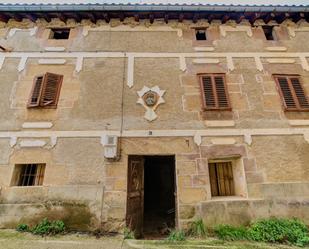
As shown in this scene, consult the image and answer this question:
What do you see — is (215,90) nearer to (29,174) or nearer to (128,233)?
(128,233)

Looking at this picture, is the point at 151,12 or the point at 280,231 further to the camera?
the point at 151,12

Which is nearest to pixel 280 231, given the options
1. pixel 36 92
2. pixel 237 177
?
pixel 237 177

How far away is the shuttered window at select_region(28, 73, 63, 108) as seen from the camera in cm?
601

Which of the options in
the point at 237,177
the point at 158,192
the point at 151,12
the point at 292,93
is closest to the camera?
the point at 237,177

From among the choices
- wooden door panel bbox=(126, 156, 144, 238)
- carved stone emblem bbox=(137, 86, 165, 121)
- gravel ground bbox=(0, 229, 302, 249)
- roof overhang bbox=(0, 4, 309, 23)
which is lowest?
gravel ground bbox=(0, 229, 302, 249)

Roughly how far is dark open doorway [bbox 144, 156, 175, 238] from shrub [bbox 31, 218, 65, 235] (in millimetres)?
2867

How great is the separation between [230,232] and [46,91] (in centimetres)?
680

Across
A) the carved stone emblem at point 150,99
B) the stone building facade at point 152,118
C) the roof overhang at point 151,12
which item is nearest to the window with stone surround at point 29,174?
the stone building facade at point 152,118

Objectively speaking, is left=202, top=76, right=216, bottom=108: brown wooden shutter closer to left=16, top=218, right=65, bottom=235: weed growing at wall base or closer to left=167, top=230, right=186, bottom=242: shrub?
left=167, top=230, right=186, bottom=242: shrub

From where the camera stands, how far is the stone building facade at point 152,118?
5234mm

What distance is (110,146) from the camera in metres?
5.53

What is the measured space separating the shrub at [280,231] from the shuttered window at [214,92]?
133 inches

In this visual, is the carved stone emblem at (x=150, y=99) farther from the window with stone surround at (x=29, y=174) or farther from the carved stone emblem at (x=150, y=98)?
the window with stone surround at (x=29, y=174)

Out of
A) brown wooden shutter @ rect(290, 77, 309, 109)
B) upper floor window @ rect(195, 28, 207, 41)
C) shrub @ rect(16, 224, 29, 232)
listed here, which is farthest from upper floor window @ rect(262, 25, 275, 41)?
shrub @ rect(16, 224, 29, 232)
